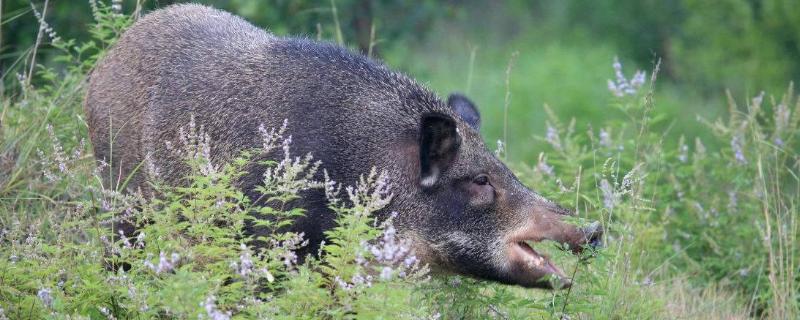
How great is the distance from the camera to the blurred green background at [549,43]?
42.6 feet

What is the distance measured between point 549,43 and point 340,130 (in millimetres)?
18947

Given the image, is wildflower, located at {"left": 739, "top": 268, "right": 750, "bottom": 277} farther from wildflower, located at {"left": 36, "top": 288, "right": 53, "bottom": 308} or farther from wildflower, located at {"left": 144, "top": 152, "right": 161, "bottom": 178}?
wildflower, located at {"left": 36, "top": 288, "right": 53, "bottom": 308}

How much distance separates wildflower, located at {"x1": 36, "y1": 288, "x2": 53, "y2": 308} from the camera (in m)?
4.44

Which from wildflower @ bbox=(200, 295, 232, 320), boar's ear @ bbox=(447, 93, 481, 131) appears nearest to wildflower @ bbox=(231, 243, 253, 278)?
wildflower @ bbox=(200, 295, 232, 320)

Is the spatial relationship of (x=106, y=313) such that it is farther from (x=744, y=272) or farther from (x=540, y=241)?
(x=744, y=272)

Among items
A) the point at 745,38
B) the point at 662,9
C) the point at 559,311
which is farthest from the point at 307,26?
the point at 662,9

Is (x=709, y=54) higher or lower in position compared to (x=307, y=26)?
higher

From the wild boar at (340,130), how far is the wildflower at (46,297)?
1130mm

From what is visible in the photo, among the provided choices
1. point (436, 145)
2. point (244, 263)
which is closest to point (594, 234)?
point (436, 145)

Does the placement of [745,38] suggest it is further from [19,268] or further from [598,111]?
[19,268]

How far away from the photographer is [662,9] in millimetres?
21234

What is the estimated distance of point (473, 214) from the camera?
5.91 metres

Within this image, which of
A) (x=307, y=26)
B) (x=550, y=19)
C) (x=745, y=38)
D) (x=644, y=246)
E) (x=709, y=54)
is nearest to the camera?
(x=644, y=246)

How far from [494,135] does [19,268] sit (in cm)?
1499
